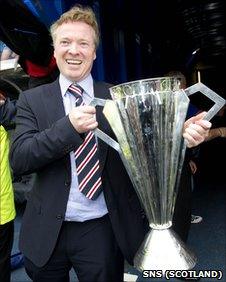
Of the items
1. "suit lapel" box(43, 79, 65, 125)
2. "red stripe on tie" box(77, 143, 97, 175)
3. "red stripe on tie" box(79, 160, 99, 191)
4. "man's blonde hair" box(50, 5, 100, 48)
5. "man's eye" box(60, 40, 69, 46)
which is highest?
"man's blonde hair" box(50, 5, 100, 48)

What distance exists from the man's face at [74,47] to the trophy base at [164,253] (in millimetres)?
547

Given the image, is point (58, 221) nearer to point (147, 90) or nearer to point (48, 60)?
point (147, 90)

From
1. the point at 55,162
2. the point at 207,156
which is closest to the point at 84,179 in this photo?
the point at 55,162

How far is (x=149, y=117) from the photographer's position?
953mm

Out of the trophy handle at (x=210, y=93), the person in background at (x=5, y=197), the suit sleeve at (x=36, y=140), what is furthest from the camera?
the person in background at (x=5, y=197)

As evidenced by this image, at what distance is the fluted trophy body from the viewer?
95 cm

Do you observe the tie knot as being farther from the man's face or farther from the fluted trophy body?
the fluted trophy body

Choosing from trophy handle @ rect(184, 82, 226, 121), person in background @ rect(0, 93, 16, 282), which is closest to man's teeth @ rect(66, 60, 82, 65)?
trophy handle @ rect(184, 82, 226, 121)

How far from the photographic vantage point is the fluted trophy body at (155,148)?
945mm

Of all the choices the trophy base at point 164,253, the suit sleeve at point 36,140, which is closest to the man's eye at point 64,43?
the suit sleeve at point 36,140

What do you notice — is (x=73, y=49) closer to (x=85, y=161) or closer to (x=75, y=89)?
(x=75, y=89)

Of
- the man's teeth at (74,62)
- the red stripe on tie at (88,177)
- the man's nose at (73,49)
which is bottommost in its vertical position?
the red stripe on tie at (88,177)

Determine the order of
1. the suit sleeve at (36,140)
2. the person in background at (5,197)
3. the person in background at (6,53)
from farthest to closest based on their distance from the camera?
the person in background at (6,53), the person in background at (5,197), the suit sleeve at (36,140)

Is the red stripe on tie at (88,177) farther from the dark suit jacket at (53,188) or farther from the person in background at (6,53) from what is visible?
the person in background at (6,53)
